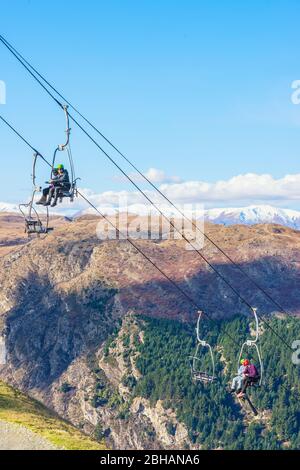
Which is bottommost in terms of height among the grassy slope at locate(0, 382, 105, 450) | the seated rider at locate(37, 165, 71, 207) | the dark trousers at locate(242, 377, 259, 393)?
the grassy slope at locate(0, 382, 105, 450)

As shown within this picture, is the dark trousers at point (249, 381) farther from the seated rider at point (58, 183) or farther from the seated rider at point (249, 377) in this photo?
the seated rider at point (58, 183)

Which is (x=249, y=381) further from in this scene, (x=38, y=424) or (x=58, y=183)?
(x=58, y=183)

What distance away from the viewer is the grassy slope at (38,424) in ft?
129

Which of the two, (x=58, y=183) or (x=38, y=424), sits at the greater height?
(x=58, y=183)

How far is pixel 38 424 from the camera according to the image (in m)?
46.3

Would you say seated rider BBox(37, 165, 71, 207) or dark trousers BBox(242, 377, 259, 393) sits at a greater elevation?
seated rider BBox(37, 165, 71, 207)

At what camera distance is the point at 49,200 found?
1673 inches

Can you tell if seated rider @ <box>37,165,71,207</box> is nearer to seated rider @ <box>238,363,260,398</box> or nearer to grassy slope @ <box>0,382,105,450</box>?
grassy slope @ <box>0,382,105,450</box>

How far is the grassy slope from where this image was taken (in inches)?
1545

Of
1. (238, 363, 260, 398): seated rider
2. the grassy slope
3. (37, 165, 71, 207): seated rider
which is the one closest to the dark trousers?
(238, 363, 260, 398): seated rider

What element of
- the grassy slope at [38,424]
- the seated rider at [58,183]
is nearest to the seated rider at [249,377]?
the grassy slope at [38,424]

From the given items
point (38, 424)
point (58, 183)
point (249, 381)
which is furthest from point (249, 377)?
point (58, 183)
